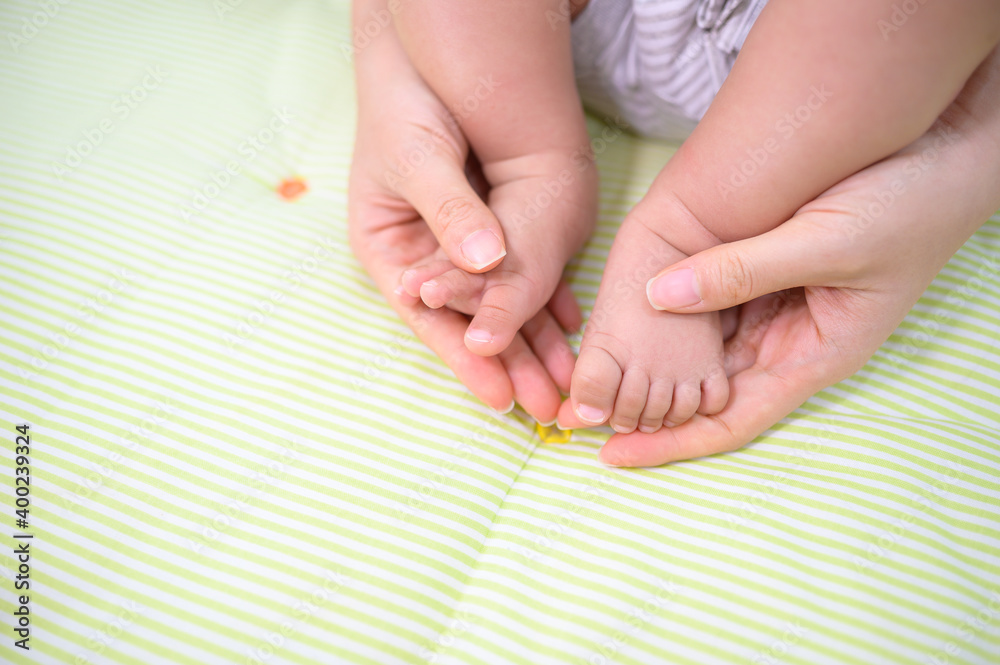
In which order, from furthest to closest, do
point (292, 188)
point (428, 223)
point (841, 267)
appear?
point (292, 188) < point (428, 223) < point (841, 267)

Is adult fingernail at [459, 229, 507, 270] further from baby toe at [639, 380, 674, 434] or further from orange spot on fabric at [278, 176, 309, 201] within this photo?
orange spot on fabric at [278, 176, 309, 201]

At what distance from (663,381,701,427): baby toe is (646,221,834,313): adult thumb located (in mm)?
82

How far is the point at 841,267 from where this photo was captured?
625mm

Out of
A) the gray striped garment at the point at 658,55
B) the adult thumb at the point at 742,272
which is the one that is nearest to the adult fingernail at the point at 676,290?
the adult thumb at the point at 742,272

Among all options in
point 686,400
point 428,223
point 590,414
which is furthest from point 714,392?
point 428,223

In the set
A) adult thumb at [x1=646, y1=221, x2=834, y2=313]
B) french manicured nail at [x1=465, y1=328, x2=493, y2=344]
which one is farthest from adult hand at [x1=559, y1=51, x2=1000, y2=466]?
french manicured nail at [x1=465, y1=328, x2=493, y2=344]

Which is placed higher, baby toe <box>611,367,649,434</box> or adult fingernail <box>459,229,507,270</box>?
adult fingernail <box>459,229,507,270</box>

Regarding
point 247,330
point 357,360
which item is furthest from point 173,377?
point 357,360

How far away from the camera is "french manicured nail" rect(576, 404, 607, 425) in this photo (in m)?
0.68

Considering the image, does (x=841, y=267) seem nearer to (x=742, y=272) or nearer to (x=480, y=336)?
(x=742, y=272)

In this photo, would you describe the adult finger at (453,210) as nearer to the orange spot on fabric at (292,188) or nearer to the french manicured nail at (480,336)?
the french manicured nail at (480,336)

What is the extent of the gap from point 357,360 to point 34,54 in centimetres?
77

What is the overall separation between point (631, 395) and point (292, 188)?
58 cm

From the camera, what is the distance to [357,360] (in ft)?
2.46
